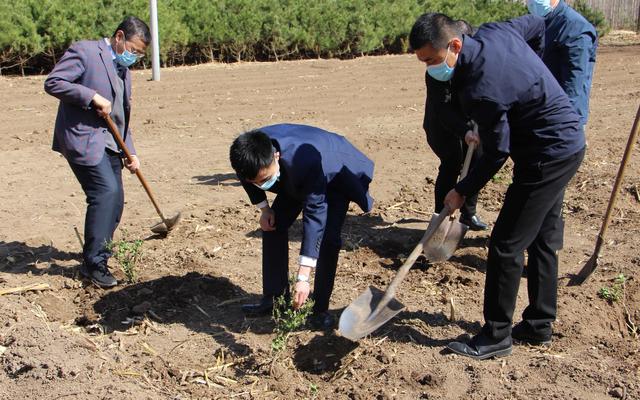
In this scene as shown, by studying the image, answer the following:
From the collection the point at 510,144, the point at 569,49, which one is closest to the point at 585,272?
the point at 569,49

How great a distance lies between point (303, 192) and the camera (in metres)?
4.46

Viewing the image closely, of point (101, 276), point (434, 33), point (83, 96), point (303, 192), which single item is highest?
point (434, 33)

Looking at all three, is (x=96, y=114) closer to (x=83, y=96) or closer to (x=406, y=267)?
(x=83, y=96)

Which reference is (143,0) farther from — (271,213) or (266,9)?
(271,213)

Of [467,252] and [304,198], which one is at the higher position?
[304,198]

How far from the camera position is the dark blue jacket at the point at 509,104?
13.2ft

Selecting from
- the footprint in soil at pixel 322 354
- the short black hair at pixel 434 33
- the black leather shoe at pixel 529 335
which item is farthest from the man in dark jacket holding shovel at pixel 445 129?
the footprint in soil at pixel 322 354

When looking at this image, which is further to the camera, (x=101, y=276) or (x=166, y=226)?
(x=166, y=226)

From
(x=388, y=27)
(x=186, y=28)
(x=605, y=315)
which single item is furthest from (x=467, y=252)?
(x=388, y=27)

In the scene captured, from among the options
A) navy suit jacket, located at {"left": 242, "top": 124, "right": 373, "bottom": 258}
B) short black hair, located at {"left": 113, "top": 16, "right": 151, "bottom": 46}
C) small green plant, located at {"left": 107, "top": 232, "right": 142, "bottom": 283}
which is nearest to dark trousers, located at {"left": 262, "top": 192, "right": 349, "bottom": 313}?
navy suit jacket, located at {"left": 242, "top": 124, "right": 373, "bottom": 258}

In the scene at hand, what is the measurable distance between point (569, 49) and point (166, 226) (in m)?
3.31

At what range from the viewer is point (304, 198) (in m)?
4.46

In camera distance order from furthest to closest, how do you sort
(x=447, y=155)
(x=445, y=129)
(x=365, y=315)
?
1. (x=447, y=155)
2. (x=445, y=129)
3. (x=365, y=315)

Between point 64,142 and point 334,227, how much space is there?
198 centimetres
